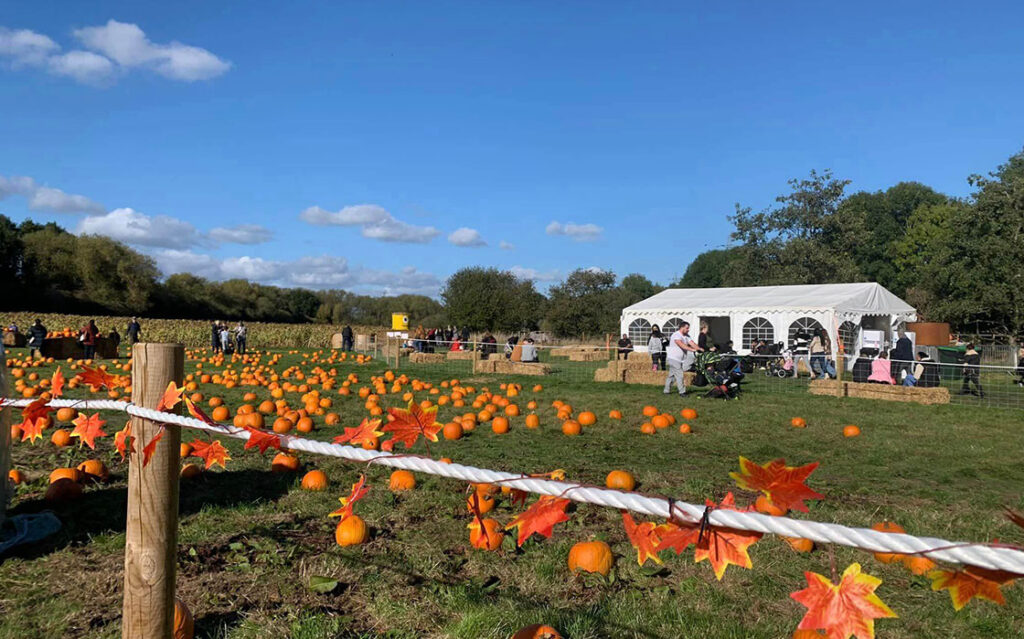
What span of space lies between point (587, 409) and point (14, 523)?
27.8 ft

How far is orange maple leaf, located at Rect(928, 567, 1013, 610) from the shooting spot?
4.50 ft

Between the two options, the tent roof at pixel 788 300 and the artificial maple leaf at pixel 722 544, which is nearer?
the artificial maple leaf at pixel 722 544

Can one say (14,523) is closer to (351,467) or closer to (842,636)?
(351,467)

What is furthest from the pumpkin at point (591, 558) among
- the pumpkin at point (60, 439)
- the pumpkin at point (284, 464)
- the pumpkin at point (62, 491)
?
the pumpkin at point (60, 439)

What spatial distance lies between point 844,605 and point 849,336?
25.7 m

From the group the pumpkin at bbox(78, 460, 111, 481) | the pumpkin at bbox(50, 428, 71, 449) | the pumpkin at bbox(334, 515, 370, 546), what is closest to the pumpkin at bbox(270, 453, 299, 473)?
the pumpkin at bbox(78, 460, 111, 481)

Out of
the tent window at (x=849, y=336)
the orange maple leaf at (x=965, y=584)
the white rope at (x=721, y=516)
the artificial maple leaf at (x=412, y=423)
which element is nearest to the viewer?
the white rope at (x=721, y=516)

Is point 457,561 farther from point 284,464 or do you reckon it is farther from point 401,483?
point 284,464

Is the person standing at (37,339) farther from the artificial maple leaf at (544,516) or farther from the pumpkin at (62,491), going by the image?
the artificial maple leaf at (544,516)

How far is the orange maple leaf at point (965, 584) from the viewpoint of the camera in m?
1.37

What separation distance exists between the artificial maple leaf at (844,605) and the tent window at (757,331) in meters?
25.2

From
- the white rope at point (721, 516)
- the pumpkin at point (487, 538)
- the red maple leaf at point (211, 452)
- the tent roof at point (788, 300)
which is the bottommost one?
the pumpkin at point (487, 538)

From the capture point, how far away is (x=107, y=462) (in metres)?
6.23

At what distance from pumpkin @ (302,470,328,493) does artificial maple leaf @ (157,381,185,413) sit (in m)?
3.33
